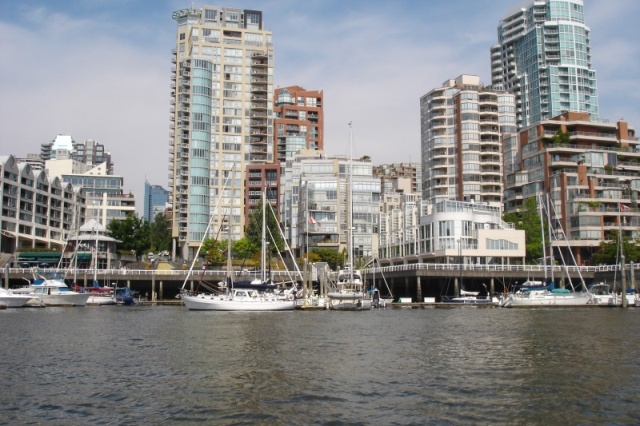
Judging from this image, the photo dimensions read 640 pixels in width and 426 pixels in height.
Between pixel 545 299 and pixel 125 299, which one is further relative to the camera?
pixel 125 299

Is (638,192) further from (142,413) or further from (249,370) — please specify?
(142,413)

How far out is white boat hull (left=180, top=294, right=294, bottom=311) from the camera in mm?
84125

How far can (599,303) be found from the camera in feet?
314

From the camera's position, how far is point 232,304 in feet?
278

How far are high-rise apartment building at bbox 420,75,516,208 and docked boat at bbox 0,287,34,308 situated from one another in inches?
3877

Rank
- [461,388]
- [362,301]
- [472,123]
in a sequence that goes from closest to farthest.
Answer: [461,388] < [362,301] < [472,123]

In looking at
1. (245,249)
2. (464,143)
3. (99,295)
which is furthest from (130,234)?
(464,143)

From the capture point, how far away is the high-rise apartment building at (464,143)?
556 feet

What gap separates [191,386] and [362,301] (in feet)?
197

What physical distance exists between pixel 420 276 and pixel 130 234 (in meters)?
71.0

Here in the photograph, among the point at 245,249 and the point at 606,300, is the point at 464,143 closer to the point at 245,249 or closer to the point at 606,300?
the point at 245,249

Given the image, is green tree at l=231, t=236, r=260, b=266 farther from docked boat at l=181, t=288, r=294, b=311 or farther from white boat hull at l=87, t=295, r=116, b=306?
docked boat at l=181, t=288, r=294, b=311

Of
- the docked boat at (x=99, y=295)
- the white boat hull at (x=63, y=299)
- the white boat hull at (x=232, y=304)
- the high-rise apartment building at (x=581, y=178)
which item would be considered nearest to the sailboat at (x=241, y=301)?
the white boat hull at (x=232, y=304)

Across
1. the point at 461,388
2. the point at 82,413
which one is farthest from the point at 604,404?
the point at 82,413
